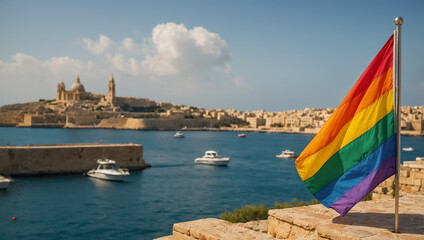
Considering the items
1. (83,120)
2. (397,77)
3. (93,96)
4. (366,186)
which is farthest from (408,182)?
(93,96)

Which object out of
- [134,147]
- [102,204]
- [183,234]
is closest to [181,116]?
[134,147]

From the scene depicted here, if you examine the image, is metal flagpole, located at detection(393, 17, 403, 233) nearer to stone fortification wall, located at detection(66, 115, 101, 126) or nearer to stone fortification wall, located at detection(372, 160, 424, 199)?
stone fortification wall, located at detection(372, 160, 424, 199)

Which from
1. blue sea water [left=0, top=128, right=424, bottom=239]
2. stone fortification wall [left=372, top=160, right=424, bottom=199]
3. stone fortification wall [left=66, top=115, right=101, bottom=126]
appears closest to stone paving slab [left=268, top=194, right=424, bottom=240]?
stone fortification wall [left=372, top=160, right=424, bottom=199]

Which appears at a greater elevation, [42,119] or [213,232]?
[42,119]

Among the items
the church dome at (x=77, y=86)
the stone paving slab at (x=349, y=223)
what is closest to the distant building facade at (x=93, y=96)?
the church dome at (x=77, y=86)

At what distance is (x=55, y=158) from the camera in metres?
17.3

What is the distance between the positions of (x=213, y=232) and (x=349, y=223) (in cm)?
107

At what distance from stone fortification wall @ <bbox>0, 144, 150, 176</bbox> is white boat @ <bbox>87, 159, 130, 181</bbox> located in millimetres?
774

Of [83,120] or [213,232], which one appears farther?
[83,120]

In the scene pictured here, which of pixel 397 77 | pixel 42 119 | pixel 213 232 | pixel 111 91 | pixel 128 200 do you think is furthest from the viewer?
pixel 111 91

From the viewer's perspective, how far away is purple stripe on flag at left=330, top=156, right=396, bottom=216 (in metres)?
2.87

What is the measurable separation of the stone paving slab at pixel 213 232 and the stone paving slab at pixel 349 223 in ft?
0.60

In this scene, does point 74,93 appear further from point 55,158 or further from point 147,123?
point 55,158

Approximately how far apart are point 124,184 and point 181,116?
77.3 m
